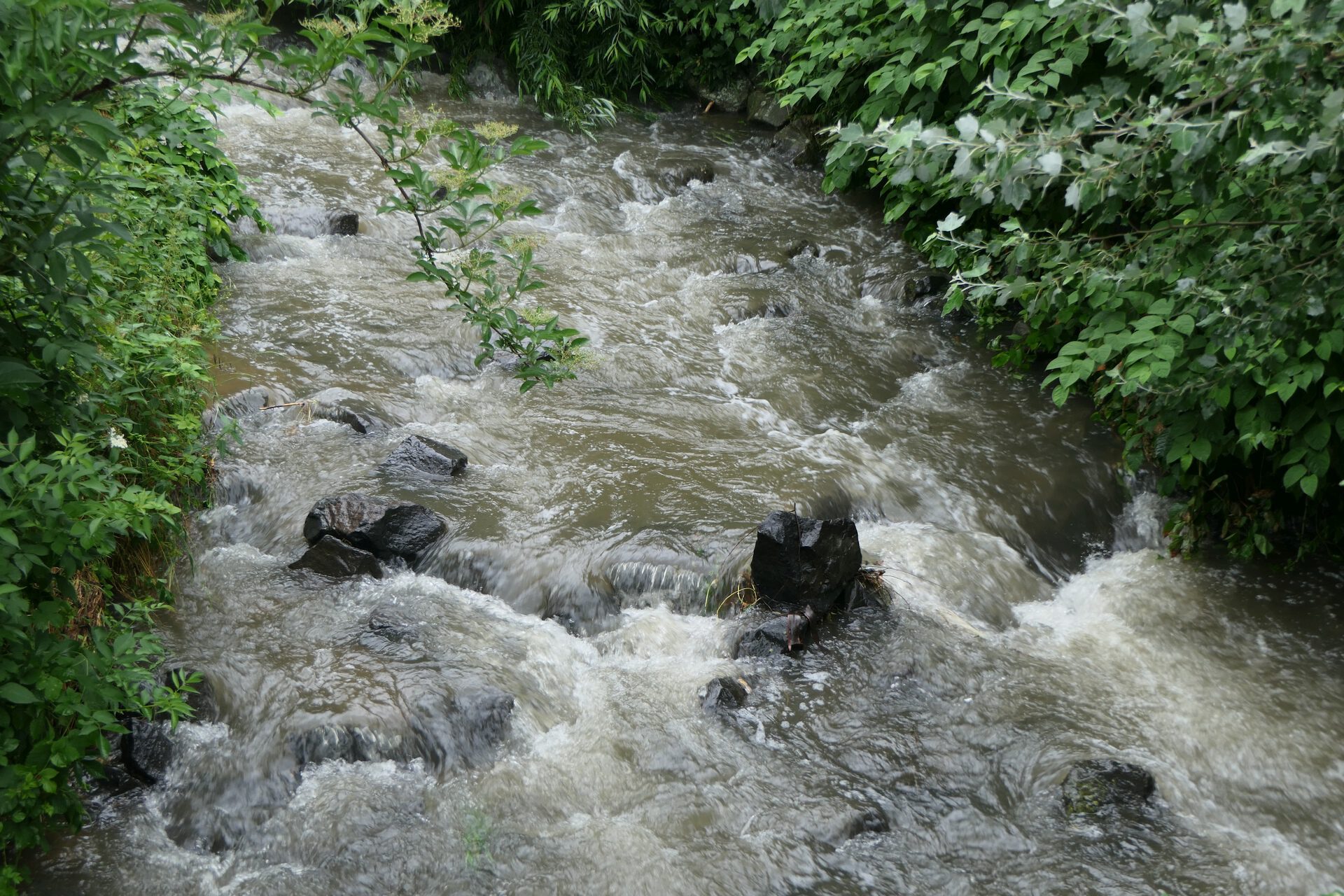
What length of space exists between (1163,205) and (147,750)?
4687 millimetres

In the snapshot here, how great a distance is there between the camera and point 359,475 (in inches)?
202

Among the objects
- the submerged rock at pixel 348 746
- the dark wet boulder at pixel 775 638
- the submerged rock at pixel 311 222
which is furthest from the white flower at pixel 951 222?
the submerged rock at pixel 311 222

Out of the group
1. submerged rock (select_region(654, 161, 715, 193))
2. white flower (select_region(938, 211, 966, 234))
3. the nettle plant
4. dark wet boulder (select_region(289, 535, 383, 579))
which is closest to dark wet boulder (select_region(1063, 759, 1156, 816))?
the nettle plant

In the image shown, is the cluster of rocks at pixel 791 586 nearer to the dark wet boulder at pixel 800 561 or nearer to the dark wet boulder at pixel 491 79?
the dark wet boulder at pixel 800 561

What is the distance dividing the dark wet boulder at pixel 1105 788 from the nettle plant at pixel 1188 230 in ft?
5.16

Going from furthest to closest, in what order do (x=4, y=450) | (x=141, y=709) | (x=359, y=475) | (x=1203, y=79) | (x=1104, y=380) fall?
1. (x=1104, y=380)
2. (x=359, y=475)
3. (x=141, y=709)
4. (x=1203, y=79)
5. (x=4, y=450)

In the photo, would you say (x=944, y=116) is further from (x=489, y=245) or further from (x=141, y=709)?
(x=141, y=709)

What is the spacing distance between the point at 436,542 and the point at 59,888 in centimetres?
210

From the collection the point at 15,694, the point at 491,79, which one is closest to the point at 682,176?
the point at 491,79

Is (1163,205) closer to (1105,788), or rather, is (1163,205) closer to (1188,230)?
(1188,230)

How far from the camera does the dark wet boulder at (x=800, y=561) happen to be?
4391 mm

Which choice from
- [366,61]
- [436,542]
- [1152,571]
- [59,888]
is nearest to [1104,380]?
[1152,571]

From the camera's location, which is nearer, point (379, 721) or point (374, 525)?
point (379, 721)

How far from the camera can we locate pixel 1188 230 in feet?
13.1
